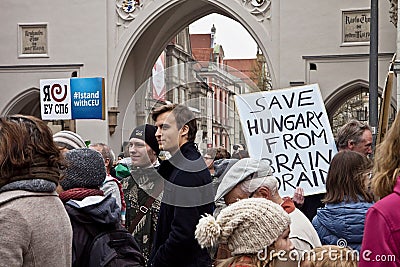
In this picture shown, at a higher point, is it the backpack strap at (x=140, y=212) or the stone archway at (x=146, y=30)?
the stone archway at (x=146, y=30)

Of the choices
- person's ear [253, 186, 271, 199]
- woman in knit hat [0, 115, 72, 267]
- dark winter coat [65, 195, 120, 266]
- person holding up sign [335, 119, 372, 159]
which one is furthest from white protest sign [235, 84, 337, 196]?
woman in knit hat [0, 115, 72, 267]

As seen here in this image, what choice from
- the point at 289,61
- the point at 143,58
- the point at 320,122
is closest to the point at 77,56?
the point at 143,58

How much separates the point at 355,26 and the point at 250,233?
65.6 feet

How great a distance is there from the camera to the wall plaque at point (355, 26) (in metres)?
23.0

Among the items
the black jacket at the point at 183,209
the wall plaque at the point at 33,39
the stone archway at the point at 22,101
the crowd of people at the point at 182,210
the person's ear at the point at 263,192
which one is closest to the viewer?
the crowd of people at the point at 182,210

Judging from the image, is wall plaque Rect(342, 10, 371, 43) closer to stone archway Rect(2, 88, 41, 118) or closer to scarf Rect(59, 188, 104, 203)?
stone archway Rect(2, 88, 41, 118)

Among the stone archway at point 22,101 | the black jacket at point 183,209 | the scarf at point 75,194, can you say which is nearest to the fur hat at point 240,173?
the black jacket at point 183,209

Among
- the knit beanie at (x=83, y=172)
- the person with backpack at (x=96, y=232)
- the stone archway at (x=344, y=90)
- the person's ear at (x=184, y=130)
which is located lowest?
the person with backpack at (x=96, y=232)

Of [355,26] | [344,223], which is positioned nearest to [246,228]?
[344,223]

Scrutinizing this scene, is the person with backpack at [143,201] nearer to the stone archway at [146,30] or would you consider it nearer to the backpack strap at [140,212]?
the backpack strap at [140,212]

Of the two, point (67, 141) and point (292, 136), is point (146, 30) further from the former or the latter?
point (67, 141)

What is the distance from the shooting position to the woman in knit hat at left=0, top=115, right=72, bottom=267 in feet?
11.5

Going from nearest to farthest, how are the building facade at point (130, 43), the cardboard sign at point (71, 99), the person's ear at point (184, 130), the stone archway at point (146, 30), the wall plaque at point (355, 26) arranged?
the person's ear at point (184, 130), the cardboard sign at point (71, 99), the wall plaque at point (355, 26), the building facade at point (130, 43), the stone archway at point (146, 30)

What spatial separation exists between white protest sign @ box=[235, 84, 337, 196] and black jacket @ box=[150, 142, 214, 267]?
4.47 feet
